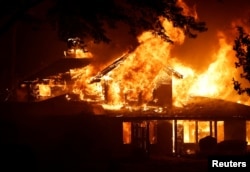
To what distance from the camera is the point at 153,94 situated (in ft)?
121

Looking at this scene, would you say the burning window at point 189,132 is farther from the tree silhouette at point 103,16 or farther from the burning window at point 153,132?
the tree silhouette at point 103,16

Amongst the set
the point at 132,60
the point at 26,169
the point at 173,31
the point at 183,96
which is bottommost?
the point at 26,169

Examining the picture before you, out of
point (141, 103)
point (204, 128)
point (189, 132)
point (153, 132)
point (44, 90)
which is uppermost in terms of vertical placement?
point (44, 90)

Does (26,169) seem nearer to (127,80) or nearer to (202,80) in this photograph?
(127,80)

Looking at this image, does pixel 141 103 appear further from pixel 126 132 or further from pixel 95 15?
pixel 95 15

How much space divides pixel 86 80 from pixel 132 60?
3900mm

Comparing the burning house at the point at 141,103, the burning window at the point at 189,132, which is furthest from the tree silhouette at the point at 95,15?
the burning window at the point at 189,132

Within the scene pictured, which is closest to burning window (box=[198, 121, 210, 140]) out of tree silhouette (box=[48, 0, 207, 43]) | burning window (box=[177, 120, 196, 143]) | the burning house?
the burning house

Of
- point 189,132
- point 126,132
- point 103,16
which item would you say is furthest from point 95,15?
point 189,132

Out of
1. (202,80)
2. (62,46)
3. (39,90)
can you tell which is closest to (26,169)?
(39,90)

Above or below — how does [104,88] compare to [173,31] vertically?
below

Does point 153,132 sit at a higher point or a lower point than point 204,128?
higher

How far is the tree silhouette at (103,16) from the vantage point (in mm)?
18625

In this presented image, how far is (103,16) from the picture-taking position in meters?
19.1
